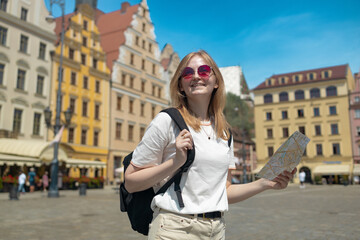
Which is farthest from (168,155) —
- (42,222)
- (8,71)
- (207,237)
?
(8,71)

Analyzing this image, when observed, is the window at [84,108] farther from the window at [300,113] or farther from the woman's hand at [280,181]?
the woman's hand at [280,181]

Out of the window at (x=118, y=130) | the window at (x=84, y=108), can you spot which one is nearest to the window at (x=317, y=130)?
the window at (x=118, y=130)

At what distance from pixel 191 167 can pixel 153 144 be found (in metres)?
0.24

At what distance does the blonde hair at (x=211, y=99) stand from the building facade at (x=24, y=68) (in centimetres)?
2898

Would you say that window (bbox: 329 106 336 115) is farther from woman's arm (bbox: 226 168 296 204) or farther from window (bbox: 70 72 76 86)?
woman's arm (bbox: 226 168 296 204)

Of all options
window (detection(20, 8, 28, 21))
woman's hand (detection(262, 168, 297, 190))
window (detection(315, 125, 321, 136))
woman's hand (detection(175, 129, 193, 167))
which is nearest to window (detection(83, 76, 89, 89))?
window (detection(20, 8, 28, 21))

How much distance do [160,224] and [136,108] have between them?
138 ft

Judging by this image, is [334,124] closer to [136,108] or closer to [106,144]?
[136,108]

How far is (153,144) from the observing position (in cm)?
186

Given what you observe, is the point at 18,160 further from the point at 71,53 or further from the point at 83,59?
the point at 83,59

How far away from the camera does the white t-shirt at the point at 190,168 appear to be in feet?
6.10

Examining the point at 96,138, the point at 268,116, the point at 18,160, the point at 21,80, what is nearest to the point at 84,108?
the point at 96,138

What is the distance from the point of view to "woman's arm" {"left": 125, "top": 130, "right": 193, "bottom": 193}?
68.7 inches

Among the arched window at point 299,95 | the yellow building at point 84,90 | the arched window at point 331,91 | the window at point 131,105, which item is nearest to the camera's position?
the yellow building at point 84,90
